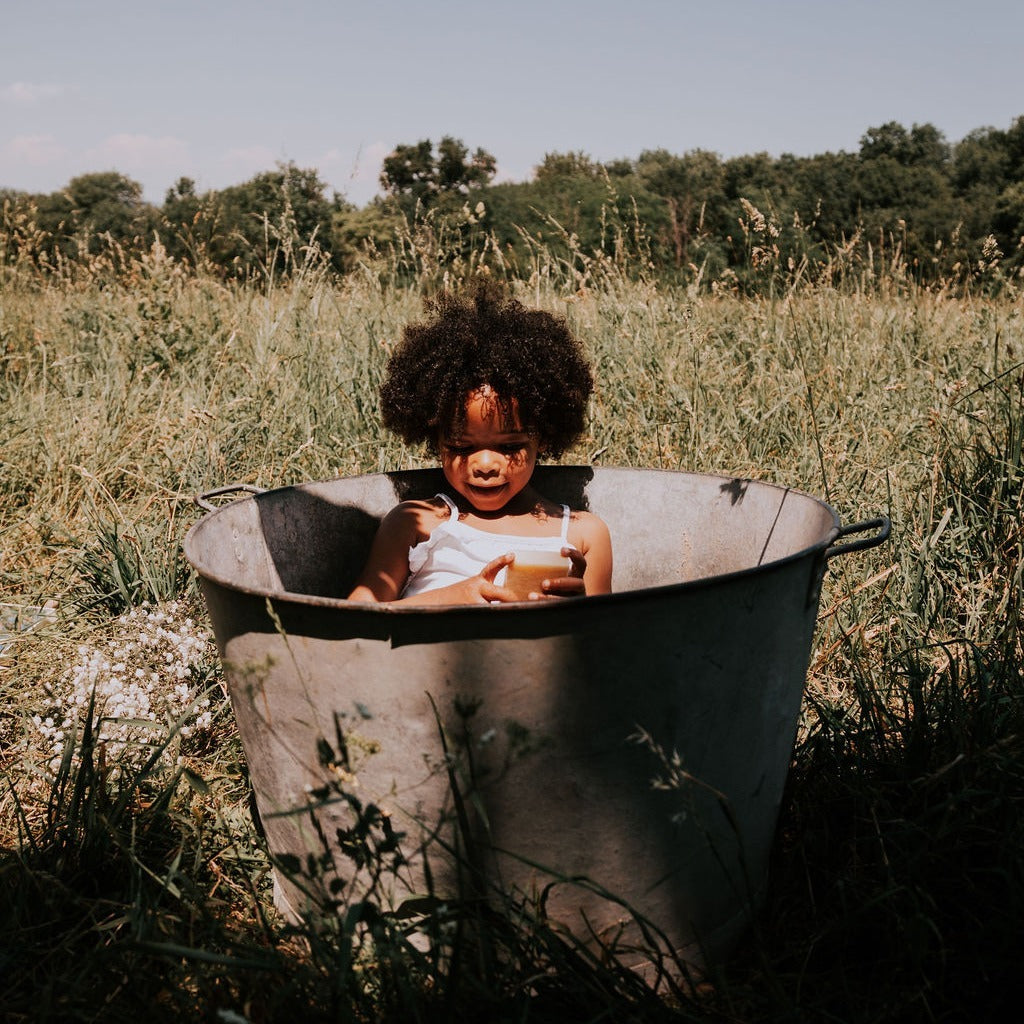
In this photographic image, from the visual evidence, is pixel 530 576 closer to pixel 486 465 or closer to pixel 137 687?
pixel 486 465

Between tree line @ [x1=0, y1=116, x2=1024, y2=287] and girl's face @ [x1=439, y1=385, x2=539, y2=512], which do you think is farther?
tree line @ [x1=0, y1=116, x2=1024, y2=287]

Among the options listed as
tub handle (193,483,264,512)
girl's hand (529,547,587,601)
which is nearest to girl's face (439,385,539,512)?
girl's hand (529,547,587,601)

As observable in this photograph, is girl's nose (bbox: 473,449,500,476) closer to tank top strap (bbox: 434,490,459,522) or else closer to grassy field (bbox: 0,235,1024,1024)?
tank top strap (bbox: 434,490,459,522)

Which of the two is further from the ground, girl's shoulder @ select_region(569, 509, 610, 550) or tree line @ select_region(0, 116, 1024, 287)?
tree line @ select_region(0, 116, 1024, 287)

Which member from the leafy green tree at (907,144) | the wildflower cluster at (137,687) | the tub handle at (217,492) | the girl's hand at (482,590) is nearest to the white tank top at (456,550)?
the girl's hand at (482,590)

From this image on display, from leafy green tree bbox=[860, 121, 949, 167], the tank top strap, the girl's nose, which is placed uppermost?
leafy green tree bbox=[860, 121, 949, 167]

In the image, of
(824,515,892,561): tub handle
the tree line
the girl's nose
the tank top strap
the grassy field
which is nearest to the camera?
the grassy field

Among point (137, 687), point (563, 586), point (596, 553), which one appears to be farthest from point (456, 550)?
point (137, 687)

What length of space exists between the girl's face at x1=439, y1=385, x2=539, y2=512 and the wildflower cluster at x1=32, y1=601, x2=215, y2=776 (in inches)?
30.2

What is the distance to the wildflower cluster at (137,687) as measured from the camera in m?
1.93

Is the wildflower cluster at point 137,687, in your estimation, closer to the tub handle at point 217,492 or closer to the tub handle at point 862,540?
the tub handle at point 217,492

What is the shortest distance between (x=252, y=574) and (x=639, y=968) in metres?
1.01

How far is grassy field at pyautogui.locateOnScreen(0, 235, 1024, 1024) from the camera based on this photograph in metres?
1.19

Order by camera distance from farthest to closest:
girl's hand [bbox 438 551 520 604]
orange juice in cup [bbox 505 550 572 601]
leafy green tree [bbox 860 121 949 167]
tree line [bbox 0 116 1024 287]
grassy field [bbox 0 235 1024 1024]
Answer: leafy green tree [bbox 860 121 949 167]
tree line [bbox 0 116 1024 287]
orange juice in cup [bbox 505 550 572 601]
girl's hand [bbox 438 551 520 604]
grassy field [bbox 0 235 1024 1024]
